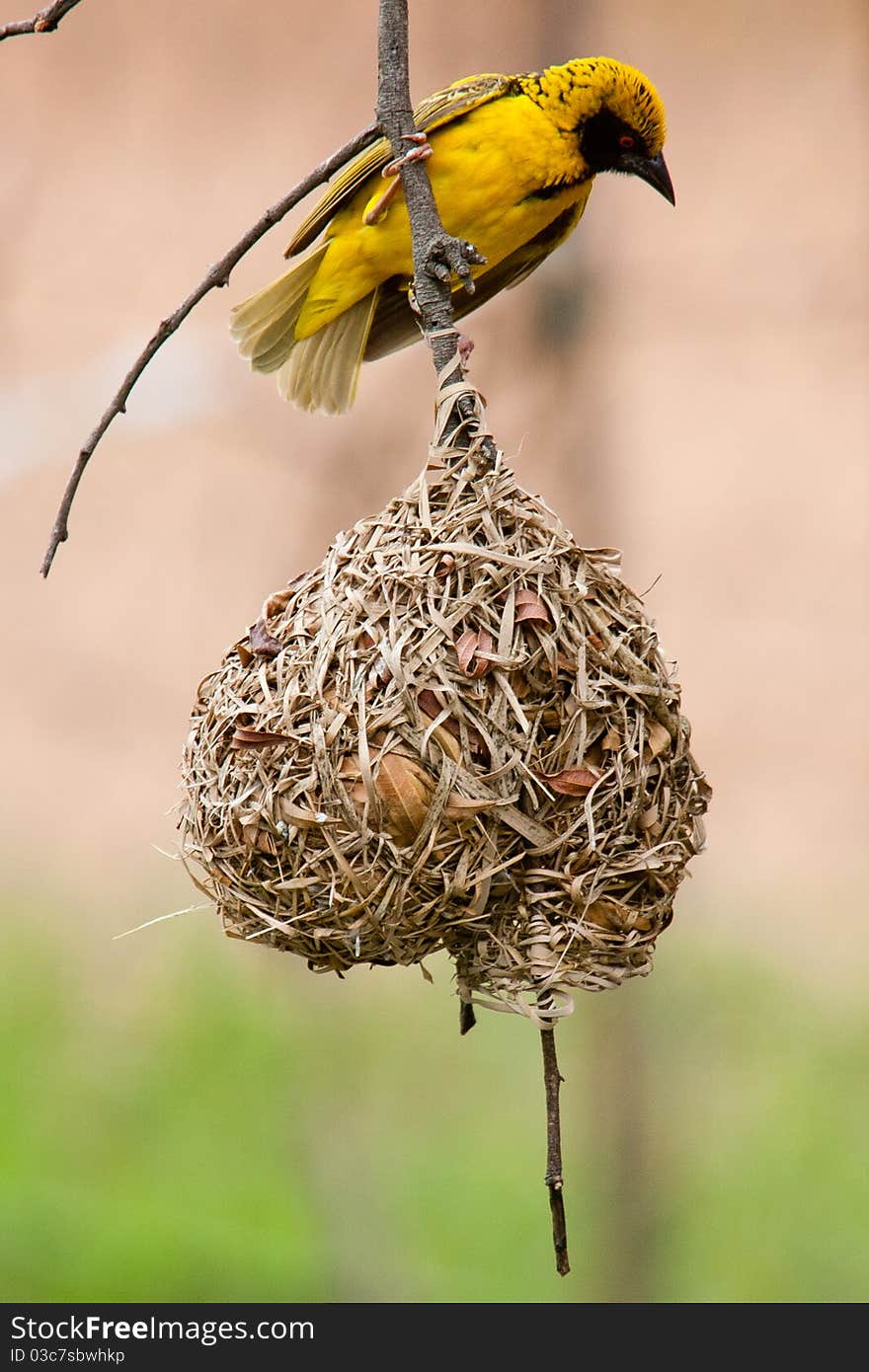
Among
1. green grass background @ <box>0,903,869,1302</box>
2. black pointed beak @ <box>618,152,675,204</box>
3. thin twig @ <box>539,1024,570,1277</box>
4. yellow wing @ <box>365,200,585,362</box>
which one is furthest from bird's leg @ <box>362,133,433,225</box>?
Answer: green grass background @ <box>0,903,869,1302</box>

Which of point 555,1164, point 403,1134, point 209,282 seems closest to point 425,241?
point 209,282

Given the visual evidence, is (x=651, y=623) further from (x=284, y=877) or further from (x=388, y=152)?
(x=388, y=152)

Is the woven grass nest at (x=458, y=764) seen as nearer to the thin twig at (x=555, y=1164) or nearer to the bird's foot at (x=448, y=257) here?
the thin twig at (x=555, y=1164)

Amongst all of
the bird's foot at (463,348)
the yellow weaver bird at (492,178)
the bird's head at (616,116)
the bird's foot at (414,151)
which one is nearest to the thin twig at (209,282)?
the bird's foot at (414,151)

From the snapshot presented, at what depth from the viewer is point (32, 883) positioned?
13.7 feet

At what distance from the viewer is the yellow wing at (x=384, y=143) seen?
71.6 inches

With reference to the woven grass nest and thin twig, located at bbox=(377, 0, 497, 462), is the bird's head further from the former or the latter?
the woven grass nest

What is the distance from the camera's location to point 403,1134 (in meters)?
3.70

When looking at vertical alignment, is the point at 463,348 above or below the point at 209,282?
below

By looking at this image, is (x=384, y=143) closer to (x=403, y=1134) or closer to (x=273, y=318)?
(x=273, y=318)

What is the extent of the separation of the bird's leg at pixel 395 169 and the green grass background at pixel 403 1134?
2.07 meters

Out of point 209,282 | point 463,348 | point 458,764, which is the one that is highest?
point 209,282

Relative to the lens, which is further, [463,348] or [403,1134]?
[403,1134]

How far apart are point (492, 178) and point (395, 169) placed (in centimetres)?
20
